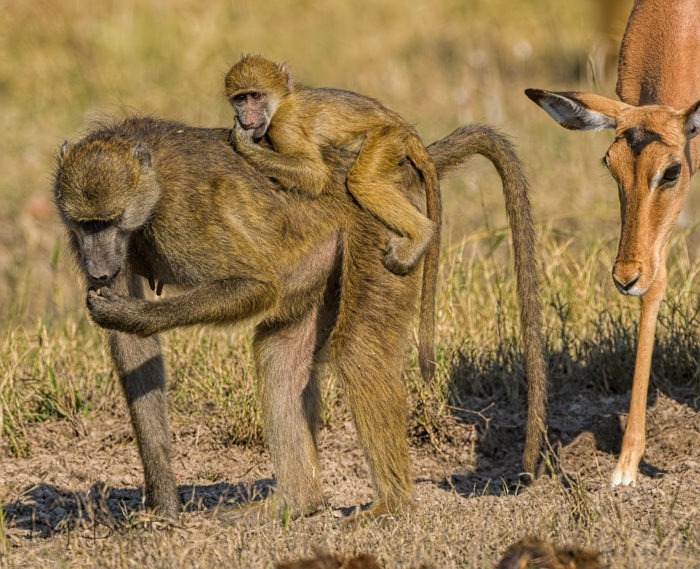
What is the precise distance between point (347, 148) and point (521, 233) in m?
0.87

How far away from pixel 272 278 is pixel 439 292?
2318mm

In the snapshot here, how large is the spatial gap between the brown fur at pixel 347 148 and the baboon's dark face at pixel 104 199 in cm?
51

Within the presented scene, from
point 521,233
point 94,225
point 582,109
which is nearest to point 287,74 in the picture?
point 94,225

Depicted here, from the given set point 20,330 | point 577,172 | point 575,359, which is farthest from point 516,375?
point 577,172

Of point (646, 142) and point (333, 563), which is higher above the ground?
point (646, 142)

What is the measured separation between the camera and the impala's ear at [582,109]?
18.0 feet

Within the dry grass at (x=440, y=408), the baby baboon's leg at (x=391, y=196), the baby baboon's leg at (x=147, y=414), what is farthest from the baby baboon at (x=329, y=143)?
the dry grass at (x=440, y=408)

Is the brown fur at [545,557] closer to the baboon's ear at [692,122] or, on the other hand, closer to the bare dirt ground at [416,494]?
the bare dirt ground at [416,494]

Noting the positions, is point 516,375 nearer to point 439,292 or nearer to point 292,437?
point 439,292

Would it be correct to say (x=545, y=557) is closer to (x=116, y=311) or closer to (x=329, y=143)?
(x=116, y=311)

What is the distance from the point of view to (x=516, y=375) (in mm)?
6449

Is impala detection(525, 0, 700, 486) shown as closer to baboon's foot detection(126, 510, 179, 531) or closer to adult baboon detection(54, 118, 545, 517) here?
adult baboon detection(54, 118, 545, 517)

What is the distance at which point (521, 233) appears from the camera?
5266 millimetres

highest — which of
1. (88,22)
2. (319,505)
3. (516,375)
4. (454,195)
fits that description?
(88,22)
